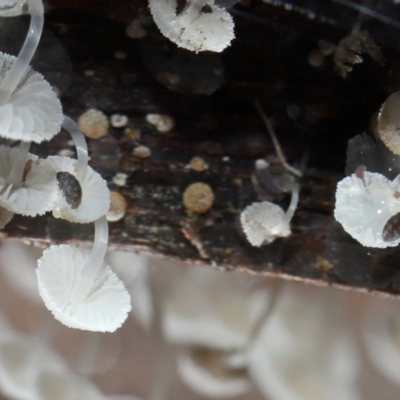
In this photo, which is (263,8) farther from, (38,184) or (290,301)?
(290,301)

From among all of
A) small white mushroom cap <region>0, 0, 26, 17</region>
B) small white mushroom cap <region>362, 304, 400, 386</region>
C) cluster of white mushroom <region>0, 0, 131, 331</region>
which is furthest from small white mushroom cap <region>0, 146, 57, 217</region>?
small white mushroom cap <region>362, 304, 400, 386</region>

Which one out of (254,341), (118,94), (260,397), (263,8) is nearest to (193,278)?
(254,341)

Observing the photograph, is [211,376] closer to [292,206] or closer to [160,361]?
[160,361]

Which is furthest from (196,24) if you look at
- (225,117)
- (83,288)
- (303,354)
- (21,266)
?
(303,354)

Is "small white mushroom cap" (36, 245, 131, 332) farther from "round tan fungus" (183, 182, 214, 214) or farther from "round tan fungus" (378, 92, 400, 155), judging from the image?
"round tan fungus" (378, 92, 400, 155)

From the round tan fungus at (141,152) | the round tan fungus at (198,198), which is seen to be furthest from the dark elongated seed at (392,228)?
the round tan fungus at (141,152)

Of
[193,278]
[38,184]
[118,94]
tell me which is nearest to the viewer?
[38,184]
